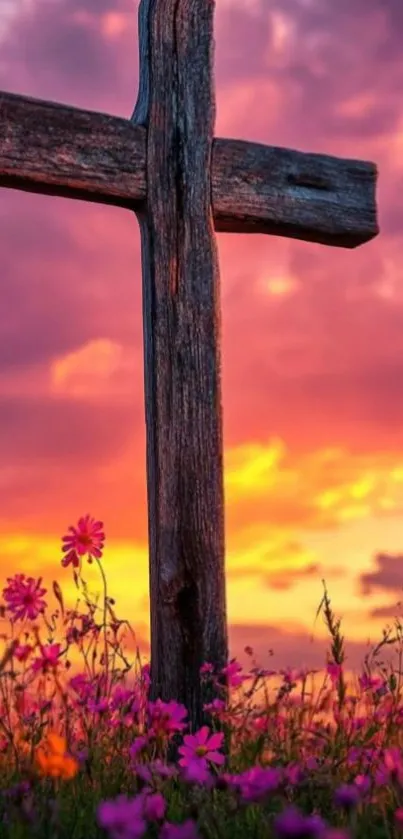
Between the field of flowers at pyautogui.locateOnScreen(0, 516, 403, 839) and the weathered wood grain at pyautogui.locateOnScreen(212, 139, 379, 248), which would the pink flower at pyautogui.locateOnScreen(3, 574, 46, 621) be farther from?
the weathered wood grain at pyautogui.locateOnScreen(212, 139, 379, 248)

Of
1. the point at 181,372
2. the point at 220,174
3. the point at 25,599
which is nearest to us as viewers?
the point at 25,599

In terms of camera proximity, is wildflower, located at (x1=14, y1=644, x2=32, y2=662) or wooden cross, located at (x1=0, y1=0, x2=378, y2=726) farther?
wooden cross, located at (x1=0, y1=0, x2=378, y2=726)

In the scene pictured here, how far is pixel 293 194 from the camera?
5.91m

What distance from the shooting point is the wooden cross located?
17.1 feet

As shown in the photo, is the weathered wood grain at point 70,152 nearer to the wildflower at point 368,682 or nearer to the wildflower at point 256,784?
the wildflower at point 368,682

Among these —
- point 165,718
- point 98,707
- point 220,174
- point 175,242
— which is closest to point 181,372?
point 175,242

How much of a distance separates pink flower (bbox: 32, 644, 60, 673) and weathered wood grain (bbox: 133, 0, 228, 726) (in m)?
1.45

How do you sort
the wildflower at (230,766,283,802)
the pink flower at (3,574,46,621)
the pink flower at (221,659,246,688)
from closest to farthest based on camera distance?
the wildflower at (230,766,283,802) < the pink flower at (3,574,46,621) < the pink flower at (221,659,246,688)

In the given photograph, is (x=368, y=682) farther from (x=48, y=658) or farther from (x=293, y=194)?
(x=293, y=194)

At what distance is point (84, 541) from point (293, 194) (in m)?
2.35

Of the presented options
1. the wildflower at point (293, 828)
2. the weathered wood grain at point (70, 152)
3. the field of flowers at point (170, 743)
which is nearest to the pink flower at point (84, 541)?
the field of flowers at point (170, 743)

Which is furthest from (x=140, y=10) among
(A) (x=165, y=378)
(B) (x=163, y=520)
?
(B) (x=163, y=520)

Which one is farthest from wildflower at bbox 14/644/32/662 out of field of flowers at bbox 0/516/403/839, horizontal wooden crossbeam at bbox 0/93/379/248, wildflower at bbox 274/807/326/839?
wildflower at bbox 274/807/326/839

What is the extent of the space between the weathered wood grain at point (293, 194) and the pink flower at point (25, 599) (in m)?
2.17
